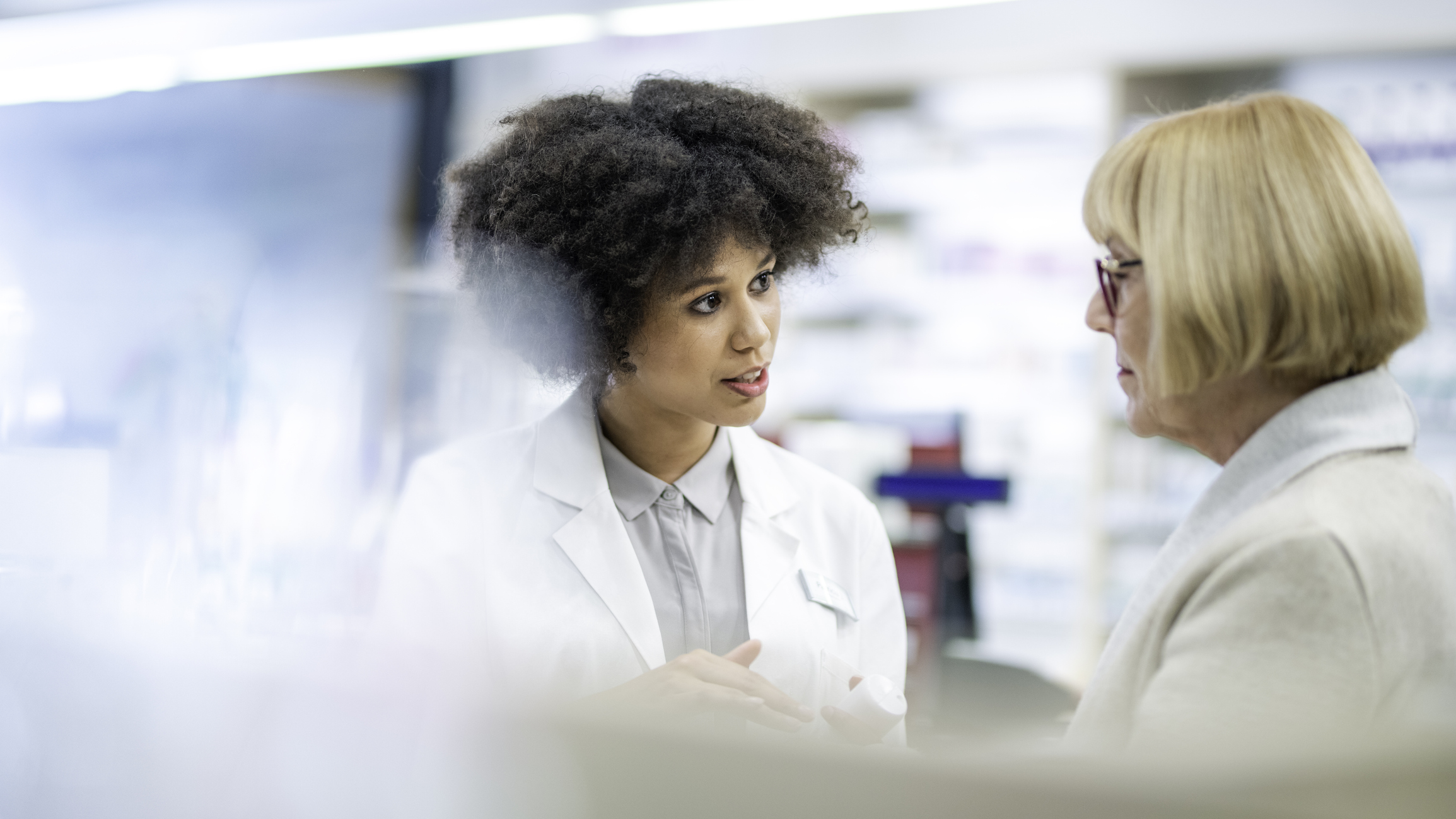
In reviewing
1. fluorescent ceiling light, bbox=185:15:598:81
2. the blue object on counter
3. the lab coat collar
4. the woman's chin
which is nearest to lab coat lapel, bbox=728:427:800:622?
the lab coat collar

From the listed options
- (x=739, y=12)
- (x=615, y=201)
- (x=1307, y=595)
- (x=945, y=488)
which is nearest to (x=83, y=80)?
(x=615, y=201)

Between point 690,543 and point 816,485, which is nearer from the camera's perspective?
point 690,543

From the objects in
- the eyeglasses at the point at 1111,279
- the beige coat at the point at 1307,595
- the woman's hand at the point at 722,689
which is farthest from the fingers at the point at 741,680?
the eyeglasses at the point at 1111,279

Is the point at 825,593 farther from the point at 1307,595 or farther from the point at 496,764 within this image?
the point at 496,764

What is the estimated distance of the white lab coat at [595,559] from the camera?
2.69 ft

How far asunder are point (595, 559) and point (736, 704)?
35cm

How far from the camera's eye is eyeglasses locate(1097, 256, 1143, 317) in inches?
34.1

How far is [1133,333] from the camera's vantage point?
0.88 meters

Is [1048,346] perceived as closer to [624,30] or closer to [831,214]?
[624,30]

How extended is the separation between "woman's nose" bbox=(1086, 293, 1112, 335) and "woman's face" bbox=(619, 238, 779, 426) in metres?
0.34

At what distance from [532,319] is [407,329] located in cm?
27

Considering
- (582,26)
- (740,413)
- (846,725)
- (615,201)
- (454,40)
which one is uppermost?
(582,26)

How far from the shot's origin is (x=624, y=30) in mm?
3877

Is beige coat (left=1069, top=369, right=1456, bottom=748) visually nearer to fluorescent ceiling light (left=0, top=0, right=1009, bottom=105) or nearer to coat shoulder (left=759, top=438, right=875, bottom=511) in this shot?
coat shoulder (left=759, top=438, right=875, bottom=511)
